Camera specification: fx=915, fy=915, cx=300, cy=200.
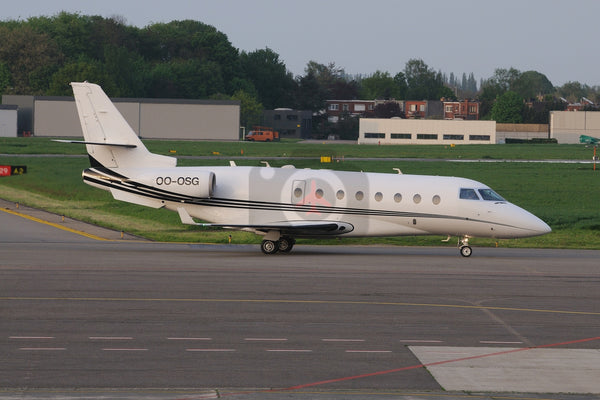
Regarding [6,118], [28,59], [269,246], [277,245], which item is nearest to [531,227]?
[277,245]

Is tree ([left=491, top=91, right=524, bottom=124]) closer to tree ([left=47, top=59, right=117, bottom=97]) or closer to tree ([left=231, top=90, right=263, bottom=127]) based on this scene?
tree ([left=231, top=90, right=263, bottom=127])

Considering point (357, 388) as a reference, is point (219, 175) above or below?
above

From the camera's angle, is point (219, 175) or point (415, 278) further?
point (219, 175)

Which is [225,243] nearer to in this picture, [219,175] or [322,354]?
[219,175]

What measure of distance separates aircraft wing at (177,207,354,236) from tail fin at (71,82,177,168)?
2.66 m

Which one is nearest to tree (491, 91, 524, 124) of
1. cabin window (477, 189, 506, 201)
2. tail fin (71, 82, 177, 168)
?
cabin window (477, 189, 506, 201)

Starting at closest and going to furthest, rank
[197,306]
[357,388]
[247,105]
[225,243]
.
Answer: [357,388] < [197,306] < [225,243] < [247,105]

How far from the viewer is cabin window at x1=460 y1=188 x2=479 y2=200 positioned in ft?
100

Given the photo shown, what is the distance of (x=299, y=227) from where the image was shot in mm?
29797

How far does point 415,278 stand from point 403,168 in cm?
4569

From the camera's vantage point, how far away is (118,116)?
31500 millimetres

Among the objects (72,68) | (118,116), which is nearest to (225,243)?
(118,116)

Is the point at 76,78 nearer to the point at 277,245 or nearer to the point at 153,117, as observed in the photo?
the point at 153,117

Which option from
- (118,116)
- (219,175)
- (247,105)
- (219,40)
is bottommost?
(219,175)
